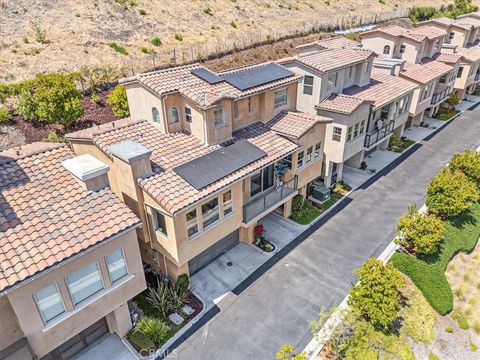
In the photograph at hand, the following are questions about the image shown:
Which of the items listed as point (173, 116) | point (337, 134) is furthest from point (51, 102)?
point (337, 134)

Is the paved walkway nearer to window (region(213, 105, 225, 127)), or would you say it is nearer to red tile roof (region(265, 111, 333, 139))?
red tile roof (region(265, 111, 333, 139))

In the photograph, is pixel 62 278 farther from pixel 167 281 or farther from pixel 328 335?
pixel 328 335

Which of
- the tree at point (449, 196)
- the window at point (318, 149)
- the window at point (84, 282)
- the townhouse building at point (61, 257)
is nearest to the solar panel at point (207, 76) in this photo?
the window at point (318, 149)

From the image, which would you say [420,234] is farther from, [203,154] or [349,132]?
[203,154]

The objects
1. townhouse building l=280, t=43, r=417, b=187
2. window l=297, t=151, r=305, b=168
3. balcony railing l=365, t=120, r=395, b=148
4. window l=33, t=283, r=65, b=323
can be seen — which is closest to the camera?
window l=33, t=283, r=65, b=323

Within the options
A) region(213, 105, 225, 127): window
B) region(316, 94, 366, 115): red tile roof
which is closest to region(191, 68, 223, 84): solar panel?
region(213, 105, 225, 127): window

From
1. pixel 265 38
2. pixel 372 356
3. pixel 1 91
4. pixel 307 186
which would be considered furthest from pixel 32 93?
pixel 265 38
